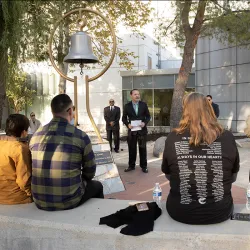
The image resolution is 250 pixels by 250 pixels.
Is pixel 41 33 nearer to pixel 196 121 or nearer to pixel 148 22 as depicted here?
pixel 196 121

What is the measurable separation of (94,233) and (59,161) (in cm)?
74

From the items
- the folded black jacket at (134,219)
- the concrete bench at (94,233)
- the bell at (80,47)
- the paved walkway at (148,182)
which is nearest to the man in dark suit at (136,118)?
the paved walkway at (148,182)

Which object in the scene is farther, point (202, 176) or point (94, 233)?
point (94, 233)

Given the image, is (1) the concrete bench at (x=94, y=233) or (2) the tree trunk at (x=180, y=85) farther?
(2) the tree trunk at (x=180, y=85)

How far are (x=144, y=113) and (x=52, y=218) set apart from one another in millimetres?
4864

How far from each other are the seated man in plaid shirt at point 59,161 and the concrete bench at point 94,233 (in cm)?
15

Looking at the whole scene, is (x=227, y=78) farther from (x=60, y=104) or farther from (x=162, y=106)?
(x=60, y=104)

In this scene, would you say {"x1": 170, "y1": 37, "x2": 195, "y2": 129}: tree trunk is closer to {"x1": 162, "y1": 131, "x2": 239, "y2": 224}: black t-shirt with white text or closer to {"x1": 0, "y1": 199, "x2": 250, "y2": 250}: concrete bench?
{"x1": 0, "y1": 199, "x2": 250, "y2": 250}: concrete bench

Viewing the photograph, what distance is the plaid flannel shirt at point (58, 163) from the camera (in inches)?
129

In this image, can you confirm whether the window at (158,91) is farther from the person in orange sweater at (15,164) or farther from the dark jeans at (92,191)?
the person in orange sweater at (15,164)

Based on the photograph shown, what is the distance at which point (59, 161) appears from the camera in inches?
129

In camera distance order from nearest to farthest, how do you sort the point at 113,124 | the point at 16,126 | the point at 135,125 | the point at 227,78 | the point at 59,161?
the point at 59,161 < the point at 16,126 < the point at 135,125 < the point at 113,124 < the point at 227,78

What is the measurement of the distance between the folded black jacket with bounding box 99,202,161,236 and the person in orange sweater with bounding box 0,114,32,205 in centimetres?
100

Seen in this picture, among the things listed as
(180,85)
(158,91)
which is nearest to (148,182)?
(180,85)
